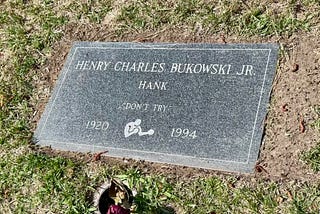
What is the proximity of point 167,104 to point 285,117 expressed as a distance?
706mm

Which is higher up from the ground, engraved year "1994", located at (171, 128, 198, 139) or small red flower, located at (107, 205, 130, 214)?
small red flower, located at (107, 205, 130, 214)

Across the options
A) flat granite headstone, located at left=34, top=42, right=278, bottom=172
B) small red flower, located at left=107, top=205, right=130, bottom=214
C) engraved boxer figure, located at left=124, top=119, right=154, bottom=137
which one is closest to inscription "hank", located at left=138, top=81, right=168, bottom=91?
flat granite headstone, located at left=34, top=42, right=278, bottom=172

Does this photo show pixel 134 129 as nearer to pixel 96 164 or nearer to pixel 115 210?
pixel 96 164

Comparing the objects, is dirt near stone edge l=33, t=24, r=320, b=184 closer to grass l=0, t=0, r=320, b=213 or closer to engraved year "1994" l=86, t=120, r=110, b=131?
grass l=0, t=0, r=320, b=213

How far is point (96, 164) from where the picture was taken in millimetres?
3293

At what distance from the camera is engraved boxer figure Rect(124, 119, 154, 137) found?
10.8 feet

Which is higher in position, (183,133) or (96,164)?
(183,133)

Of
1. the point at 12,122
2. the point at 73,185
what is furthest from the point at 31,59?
the point at 73,185

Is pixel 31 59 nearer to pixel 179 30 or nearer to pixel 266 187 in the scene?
pixel 179 30

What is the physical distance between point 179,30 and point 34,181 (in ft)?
4.51

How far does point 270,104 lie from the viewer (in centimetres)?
314

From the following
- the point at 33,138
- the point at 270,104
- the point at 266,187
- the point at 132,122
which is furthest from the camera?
the point at 33,138

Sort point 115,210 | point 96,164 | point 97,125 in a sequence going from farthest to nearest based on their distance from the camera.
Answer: point 97,125 < point 96,164 < point 115,210

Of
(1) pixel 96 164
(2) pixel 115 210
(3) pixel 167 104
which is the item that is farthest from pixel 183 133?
(2) pixel 115 210
